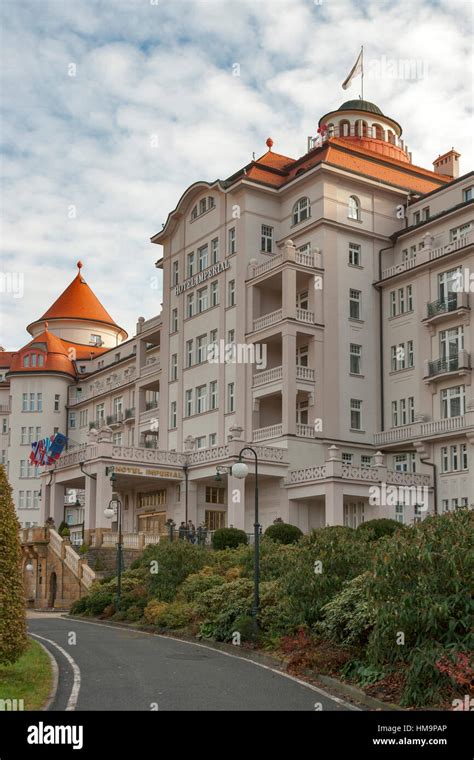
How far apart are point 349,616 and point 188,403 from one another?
36.6 meters

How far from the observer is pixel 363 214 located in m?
51.7

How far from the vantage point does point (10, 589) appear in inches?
621

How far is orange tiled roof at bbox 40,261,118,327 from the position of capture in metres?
89.6

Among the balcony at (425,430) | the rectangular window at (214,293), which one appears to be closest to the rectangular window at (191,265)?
the rectangular window at (214,293)

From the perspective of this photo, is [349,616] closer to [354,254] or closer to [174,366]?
[354,254]

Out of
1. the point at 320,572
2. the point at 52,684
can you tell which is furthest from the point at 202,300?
the point at 52,684

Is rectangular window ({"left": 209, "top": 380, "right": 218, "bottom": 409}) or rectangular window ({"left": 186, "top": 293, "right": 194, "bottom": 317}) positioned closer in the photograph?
rectangular window ({"left": 209, "top": 380, "right": 218, "bottom": 409})

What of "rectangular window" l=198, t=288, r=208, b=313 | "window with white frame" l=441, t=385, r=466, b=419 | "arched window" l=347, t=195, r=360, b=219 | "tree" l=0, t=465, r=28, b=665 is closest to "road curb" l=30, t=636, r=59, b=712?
"tree" l=0, t=465, r=28, b=665

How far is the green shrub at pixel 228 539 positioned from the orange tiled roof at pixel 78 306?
176 feet

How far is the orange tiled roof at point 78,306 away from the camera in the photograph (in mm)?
89562

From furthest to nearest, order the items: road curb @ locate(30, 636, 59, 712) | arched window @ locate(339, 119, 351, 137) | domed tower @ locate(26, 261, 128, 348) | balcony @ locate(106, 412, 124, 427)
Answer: domed tower @ locate(26, 261, 128, 348) < balcony @ locate(106, 412, 124, 427) < arched window @ locate(339, 119, 351, 137) < road curb @ locate(30, 636, 59, 712)

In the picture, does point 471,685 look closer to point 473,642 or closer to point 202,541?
point 473,642

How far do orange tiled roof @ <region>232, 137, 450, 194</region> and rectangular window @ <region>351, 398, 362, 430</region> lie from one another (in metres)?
12.2

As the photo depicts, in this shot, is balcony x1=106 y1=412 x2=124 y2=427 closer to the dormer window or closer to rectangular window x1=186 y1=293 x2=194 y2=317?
rectangular window x1=186 y1=293 x2=194 y2=317
